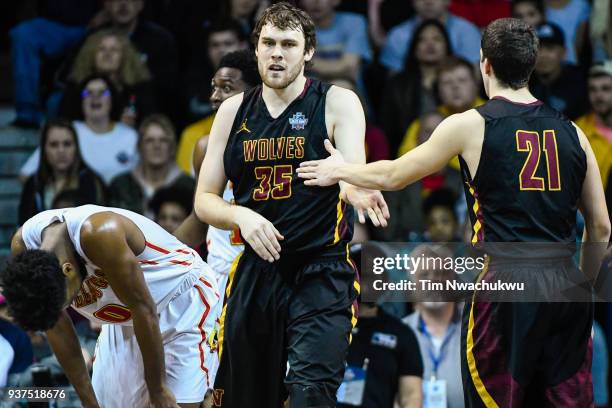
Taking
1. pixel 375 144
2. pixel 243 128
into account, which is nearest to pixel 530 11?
pixel 375 144

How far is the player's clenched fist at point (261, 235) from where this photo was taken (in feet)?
16.1

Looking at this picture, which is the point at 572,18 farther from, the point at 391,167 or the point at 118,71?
the point at 391,167

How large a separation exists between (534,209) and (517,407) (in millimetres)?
911

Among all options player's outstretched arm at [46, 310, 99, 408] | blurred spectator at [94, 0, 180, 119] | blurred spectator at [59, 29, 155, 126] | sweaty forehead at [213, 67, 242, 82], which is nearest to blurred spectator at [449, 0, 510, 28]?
blurred spectator at [94, 0, 180, 119]

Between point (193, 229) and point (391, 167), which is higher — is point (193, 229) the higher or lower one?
the lower one

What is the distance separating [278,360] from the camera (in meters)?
5.24

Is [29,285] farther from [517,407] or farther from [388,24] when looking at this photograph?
[388,24]

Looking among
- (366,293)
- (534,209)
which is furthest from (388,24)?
(534,209)

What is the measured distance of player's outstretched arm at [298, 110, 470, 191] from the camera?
16.3 ft

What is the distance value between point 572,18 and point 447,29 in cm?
126

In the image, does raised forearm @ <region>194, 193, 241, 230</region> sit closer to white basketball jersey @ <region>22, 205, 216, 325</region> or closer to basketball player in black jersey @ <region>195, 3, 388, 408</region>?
basketball player in black jersey @ <region>195, 3, 388, 408</region>

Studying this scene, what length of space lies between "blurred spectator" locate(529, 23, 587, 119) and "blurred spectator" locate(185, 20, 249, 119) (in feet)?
8.99

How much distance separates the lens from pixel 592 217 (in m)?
5.12

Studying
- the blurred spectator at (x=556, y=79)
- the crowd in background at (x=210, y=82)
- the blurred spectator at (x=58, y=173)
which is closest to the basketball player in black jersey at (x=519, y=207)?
the crowd in background at (x=210, y=82)
